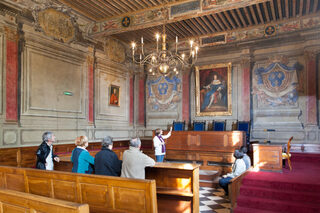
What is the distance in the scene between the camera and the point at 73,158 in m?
3.99

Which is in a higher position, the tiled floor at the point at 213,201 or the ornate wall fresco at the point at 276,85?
the ornate wall fresco at the point at 276,85

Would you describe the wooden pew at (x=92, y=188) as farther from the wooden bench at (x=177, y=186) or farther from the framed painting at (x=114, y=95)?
the framed painting at (x=114, y=95)

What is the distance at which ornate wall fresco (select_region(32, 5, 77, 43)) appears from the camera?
7.85 meters

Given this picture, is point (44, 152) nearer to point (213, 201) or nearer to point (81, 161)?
point (81, 161)

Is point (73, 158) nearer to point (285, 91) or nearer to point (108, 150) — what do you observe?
point (108, 150)

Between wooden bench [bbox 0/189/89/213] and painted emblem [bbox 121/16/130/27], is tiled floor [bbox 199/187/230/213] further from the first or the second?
painted emblem [bbox 121/16/130/27]

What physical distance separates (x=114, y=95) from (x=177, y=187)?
24.6 feet

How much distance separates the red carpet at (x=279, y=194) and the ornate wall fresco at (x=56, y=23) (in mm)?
7110

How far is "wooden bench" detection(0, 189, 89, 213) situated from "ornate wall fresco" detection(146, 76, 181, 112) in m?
A: 9.95

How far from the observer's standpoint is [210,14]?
28.6 ft

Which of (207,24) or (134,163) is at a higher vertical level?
(207,24)

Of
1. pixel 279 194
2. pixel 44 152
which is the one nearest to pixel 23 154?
pixel 44 152

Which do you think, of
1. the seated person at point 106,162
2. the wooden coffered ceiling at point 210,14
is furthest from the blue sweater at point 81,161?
the wooden coffered ceiling at point 210,14

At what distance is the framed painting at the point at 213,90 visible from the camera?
11078 mm
